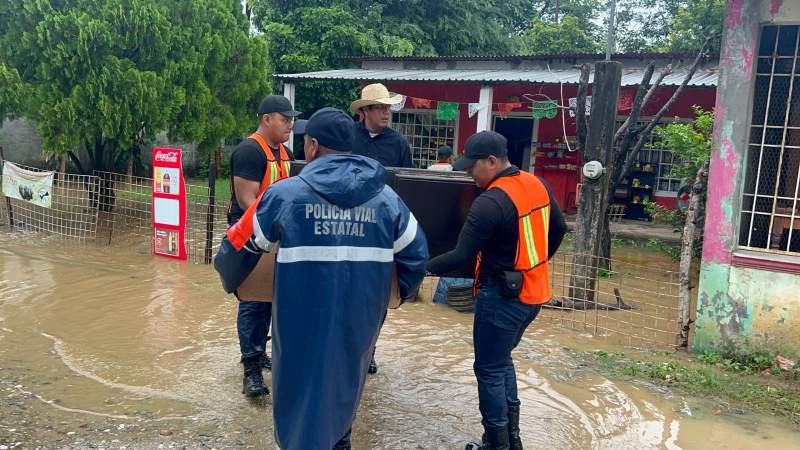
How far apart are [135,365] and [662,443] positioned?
351 centimetres

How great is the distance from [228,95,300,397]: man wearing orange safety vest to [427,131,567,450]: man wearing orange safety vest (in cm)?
133

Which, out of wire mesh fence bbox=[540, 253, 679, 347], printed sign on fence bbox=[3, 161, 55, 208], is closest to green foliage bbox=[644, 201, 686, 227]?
wire mesh fence bbox=[540, 253, 679, 347]

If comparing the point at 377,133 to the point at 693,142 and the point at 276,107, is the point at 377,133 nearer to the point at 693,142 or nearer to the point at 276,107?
the point at 276,107

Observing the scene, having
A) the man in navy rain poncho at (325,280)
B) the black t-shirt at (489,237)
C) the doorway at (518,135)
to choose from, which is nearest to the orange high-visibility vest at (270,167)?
the black t-shirt at (489,237)

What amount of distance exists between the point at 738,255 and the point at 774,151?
0.91 meters

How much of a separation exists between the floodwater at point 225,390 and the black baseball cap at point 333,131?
71.2 inches

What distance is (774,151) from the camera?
5.71 metres

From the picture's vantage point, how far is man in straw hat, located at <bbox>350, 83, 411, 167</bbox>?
4.89m

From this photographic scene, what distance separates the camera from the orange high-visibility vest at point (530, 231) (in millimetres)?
3611

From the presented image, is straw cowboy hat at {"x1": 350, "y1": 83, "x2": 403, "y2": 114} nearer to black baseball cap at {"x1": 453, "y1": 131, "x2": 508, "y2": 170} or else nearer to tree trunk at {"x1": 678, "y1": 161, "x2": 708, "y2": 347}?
black baseball cap at {"x1": 453, "y1": 131, "x2": 508, "y2": 170}

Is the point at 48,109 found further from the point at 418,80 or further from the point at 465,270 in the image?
the point at 465,270

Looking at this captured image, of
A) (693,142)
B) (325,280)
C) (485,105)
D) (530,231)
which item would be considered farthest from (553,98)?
(325,280)

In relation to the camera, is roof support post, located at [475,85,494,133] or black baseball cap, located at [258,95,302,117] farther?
roof support post, located at [475,85,494,133]

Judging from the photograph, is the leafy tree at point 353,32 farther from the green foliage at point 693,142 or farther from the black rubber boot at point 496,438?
the black rubber boot at point 496,438
